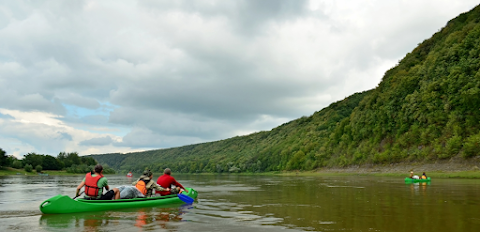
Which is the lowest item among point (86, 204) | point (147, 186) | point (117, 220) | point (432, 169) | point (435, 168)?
point (432, 169)

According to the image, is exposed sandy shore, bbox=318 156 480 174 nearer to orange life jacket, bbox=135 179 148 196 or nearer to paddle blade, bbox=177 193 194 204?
paddle blade, bbox=177 193 194 204

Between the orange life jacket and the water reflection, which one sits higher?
the orange life jacket

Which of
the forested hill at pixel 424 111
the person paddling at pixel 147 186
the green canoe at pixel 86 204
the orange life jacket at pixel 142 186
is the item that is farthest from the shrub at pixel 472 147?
the orange life jacket at pixel 142 186

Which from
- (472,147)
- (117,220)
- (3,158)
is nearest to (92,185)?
(117,220)

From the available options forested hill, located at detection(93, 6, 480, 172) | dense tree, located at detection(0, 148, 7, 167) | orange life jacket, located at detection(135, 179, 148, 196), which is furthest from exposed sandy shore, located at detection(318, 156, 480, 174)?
dense tree, located at detection(0, 148, 7, 167)

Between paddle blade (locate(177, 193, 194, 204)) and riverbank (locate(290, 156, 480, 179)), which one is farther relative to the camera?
riverbank (locate(290, 156, 480, 179))

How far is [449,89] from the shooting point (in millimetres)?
76250

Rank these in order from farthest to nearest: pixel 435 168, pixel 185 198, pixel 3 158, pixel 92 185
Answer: pixel 3 158, pixel 435 168, pixel 185 198, pixel 92 185

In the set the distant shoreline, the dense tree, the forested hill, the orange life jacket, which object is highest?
the forested hill

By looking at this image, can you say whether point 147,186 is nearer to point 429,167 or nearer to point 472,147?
point 472,147

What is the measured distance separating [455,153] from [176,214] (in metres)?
63.9

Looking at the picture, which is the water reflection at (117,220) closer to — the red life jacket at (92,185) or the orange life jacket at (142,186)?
the red life jacket at (92,185)

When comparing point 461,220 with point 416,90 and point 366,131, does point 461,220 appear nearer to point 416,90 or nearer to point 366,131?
point 416,90

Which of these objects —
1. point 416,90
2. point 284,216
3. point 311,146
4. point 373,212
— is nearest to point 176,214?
point 284,216
